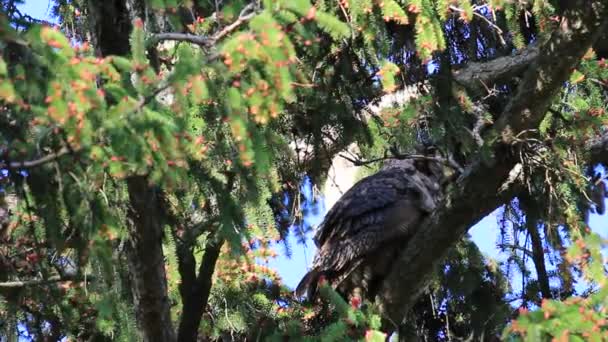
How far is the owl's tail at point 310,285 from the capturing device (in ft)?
20.1

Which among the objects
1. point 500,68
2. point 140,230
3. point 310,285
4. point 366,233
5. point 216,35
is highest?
point 500,68

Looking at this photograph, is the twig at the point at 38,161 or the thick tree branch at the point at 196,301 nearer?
the twig at the point at 38,161

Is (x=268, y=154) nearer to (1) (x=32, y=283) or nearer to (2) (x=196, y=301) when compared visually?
(1) (x=32, y=283)

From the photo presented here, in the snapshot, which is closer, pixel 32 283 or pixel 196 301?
pixel 32 283

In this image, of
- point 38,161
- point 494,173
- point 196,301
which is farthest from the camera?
point 196,301

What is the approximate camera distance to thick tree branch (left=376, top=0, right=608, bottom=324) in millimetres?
4711

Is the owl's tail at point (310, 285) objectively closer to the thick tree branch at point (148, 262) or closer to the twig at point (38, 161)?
the thick tree branch at point (148, 262)

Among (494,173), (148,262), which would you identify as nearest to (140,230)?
(148,262)

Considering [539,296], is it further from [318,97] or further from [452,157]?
[318,97]

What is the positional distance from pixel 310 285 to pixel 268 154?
222cm

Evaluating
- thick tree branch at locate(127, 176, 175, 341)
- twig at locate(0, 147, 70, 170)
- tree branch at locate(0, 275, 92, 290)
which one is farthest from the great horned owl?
twig at locate(0, 147, 70, 170)

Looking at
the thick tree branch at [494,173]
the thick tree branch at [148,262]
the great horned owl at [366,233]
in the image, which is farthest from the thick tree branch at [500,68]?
the thick tree branch at [148,262]

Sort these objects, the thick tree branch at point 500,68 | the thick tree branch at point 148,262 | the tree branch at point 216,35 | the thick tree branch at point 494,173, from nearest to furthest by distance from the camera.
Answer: the tree branch at point 216,35, the thick tree branch at point 148,262, the thick tree branch at point 494,173, the thick tree branch at point 500,68

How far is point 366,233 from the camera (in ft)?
20.3
